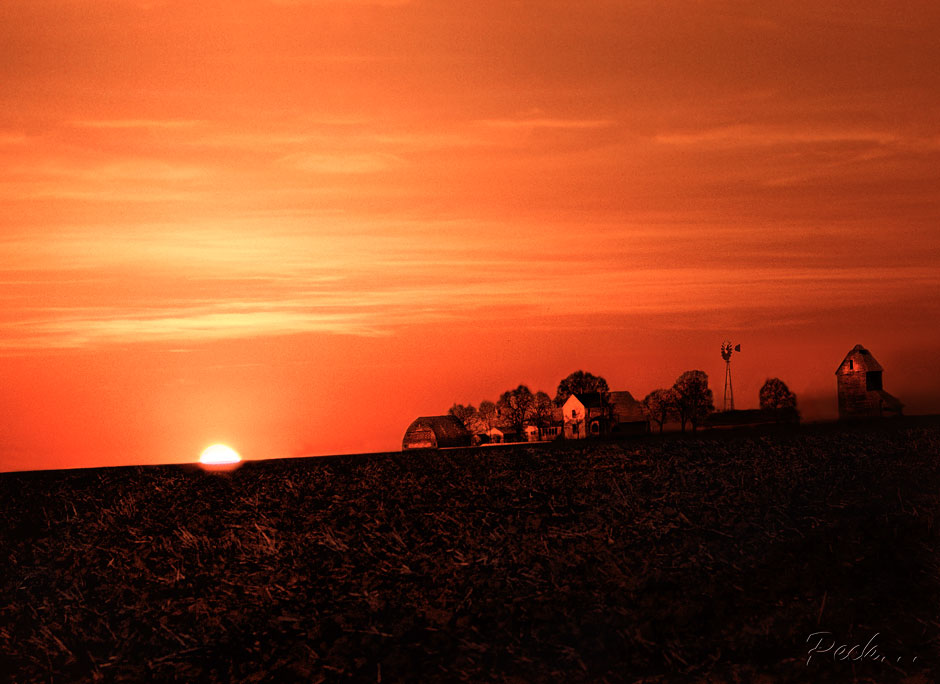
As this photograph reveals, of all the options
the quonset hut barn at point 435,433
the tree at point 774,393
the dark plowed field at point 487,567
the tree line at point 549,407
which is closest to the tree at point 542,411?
the tree line at point 549,407

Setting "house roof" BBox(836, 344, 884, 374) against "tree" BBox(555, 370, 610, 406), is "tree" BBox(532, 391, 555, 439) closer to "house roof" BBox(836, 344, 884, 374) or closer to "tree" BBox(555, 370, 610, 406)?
"tree" BBox(555, 370, 610, 406)

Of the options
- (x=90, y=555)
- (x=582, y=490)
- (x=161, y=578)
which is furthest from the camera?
(x=582, y=490)

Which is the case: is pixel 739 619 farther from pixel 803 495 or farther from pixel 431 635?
pixel 803 495

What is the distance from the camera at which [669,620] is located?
71.9ft

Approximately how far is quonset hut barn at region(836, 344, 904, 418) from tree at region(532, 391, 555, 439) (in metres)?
24.3

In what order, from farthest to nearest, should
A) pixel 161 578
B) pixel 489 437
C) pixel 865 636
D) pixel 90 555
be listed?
pixel 489 437
pixel 90 555
pixel 161 578
pixel 865 636

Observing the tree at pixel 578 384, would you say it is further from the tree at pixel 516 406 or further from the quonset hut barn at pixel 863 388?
the quonset hut barn at pixel 863 388

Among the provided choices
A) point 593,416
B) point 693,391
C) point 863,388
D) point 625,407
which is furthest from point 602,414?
point 863,388

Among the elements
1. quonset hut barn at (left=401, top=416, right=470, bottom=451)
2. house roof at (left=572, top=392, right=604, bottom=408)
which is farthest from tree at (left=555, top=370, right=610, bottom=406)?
quonset hut barn at (left=401, top=416, right=470, bottom=451)

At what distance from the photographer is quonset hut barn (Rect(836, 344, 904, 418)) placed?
6456 cm

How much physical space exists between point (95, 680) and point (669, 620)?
10453 mm

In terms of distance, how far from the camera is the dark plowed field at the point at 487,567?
21.2 m

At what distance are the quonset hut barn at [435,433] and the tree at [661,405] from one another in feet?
71.8

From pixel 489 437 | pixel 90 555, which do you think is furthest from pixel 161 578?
pixel 489 437
